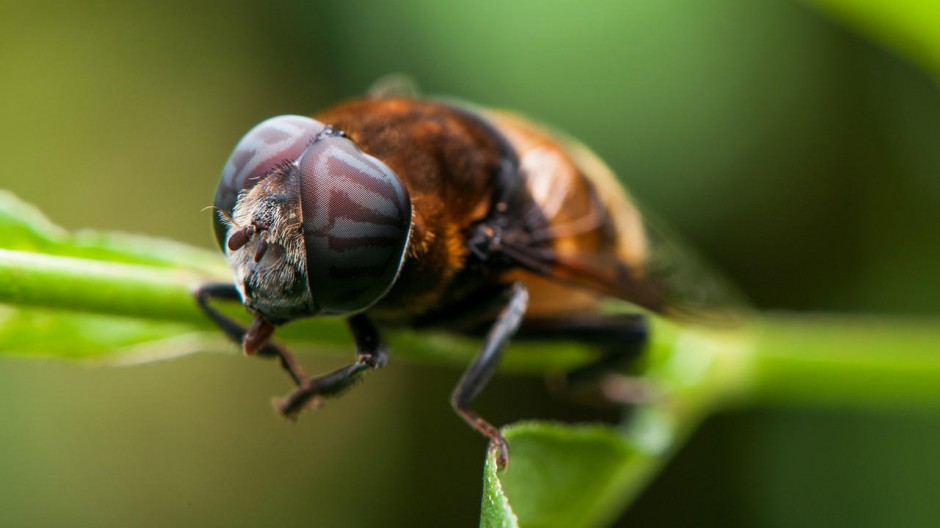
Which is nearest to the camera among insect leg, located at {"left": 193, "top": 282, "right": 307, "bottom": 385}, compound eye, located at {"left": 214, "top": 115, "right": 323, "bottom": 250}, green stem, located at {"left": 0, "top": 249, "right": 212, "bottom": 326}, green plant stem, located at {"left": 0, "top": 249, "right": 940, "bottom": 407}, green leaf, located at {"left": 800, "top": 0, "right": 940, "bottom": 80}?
green stem, located at {"left": 0, "top": 249, "right": 212, "bottom": 326}

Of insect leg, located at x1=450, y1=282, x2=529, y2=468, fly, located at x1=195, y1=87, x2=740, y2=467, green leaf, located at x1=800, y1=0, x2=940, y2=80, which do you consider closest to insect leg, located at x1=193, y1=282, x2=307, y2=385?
fly, located at x1=195, y1=87, x2=740, y2=467

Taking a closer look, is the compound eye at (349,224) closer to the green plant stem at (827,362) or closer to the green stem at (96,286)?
the green stem at (96,286)

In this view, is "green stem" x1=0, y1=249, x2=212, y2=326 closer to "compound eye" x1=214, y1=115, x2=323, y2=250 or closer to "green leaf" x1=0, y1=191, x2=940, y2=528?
"green leaf" x1=0, y1=191, x2=940, y2=528

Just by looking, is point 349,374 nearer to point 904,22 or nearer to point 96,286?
point 96,286

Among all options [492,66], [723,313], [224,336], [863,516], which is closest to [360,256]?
[224,336]

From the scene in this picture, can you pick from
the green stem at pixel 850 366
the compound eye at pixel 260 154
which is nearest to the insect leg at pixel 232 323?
the compound eye at pixel 260 154

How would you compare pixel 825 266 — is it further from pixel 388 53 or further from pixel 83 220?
pixel 83 220

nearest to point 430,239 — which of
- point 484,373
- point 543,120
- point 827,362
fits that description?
point 484,373
